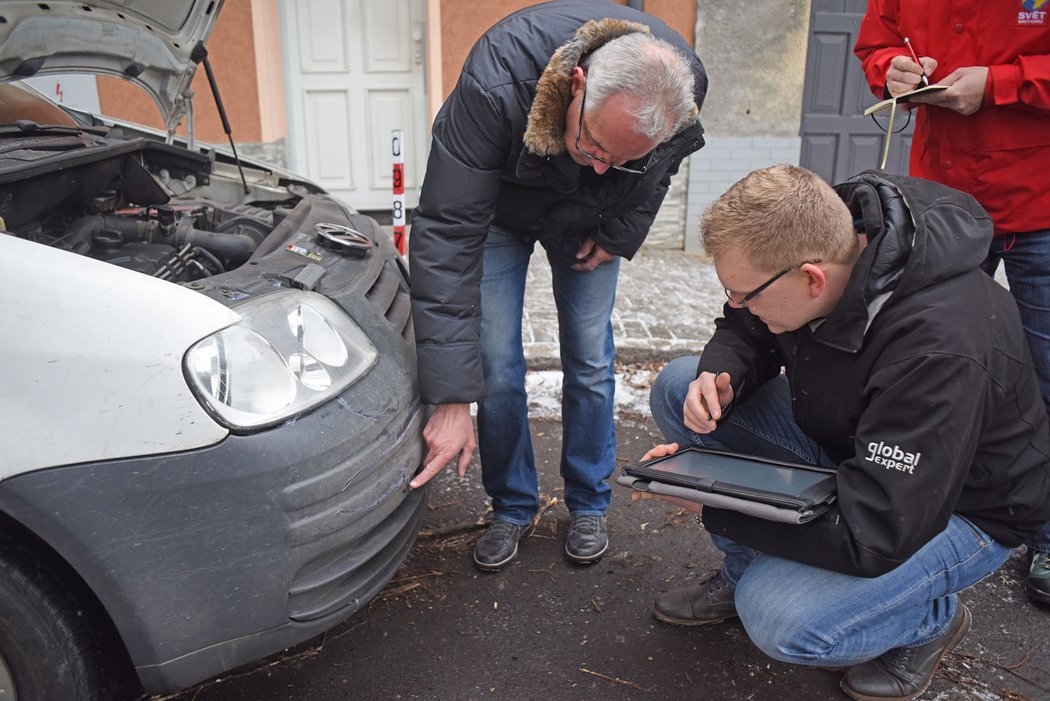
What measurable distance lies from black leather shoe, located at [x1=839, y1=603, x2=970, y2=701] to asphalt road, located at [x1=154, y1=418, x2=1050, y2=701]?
0.06 meters

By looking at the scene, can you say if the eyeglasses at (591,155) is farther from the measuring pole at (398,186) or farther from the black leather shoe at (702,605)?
the measuring pole at (398,186)

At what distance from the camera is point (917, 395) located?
176cm

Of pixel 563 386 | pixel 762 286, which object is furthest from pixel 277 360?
pixel 563 386

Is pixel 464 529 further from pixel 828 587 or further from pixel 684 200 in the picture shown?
pixel 684 200

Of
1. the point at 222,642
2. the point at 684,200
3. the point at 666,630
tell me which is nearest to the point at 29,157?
the point at 222,642

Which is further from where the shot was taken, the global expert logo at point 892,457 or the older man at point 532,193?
the older man at point 532,193

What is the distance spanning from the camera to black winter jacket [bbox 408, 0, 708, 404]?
2.19m

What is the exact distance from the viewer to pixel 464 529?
10.0 ft

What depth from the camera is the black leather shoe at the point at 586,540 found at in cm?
284

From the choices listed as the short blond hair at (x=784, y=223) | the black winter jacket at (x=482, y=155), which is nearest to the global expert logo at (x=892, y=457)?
the short blond hair at (x=784, y=223)

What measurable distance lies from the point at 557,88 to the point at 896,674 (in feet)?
5.71

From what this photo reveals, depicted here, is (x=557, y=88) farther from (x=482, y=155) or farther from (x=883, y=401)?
(x=883, y=401)

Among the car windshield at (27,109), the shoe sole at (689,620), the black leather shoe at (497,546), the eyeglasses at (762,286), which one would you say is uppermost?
the car windshield at (27,109)

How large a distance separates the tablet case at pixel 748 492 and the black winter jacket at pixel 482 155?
1.71 ft
